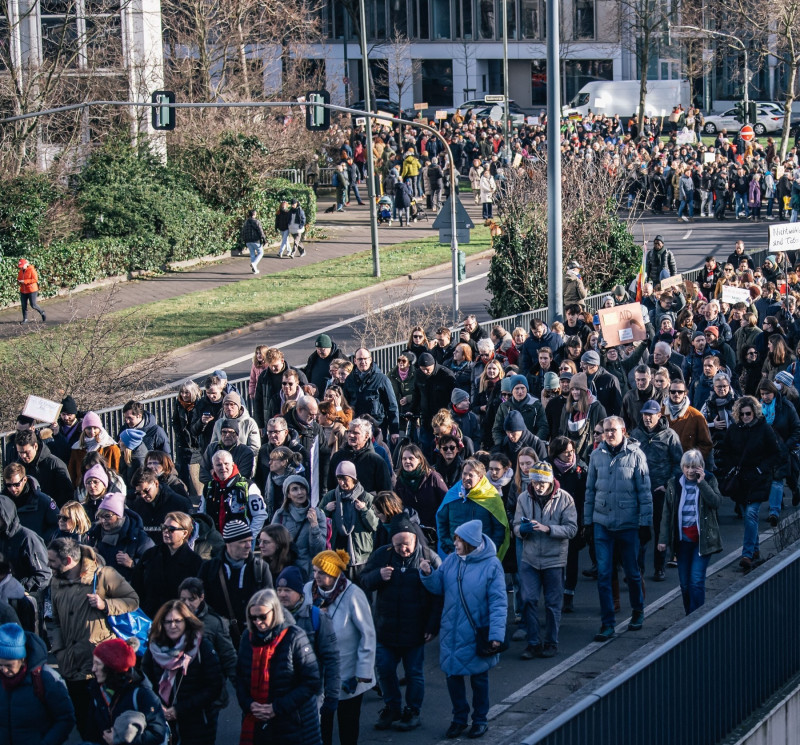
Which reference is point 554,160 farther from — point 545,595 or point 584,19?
point 584,19

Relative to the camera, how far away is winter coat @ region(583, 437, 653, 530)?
10305 millimetres

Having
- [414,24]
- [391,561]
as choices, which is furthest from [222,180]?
[414,24]

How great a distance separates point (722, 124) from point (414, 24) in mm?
29771

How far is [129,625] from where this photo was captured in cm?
829

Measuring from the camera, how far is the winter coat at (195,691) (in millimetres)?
7379

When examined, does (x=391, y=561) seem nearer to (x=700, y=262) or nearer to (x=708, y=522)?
(x=708, y=522)

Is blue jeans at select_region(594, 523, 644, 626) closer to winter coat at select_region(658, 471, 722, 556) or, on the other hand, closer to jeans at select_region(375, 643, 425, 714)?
winter coat at select_region(658, 471, 722, 556)

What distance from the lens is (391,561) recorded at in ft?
28.4

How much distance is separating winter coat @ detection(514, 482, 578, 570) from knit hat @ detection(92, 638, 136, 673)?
372 cm

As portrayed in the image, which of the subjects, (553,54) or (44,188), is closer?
(553,54)

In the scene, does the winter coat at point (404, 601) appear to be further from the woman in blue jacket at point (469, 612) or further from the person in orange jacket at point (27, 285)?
the person in orange jacket at point (27, 285)

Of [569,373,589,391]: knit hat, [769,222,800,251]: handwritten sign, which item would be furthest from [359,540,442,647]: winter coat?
[769,222,800,251]: handwritten sign

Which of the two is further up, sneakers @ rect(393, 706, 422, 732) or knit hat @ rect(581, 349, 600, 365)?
knit hat @ rect(581, 349, 600, 365)

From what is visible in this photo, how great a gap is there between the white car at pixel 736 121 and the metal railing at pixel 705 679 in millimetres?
57810
